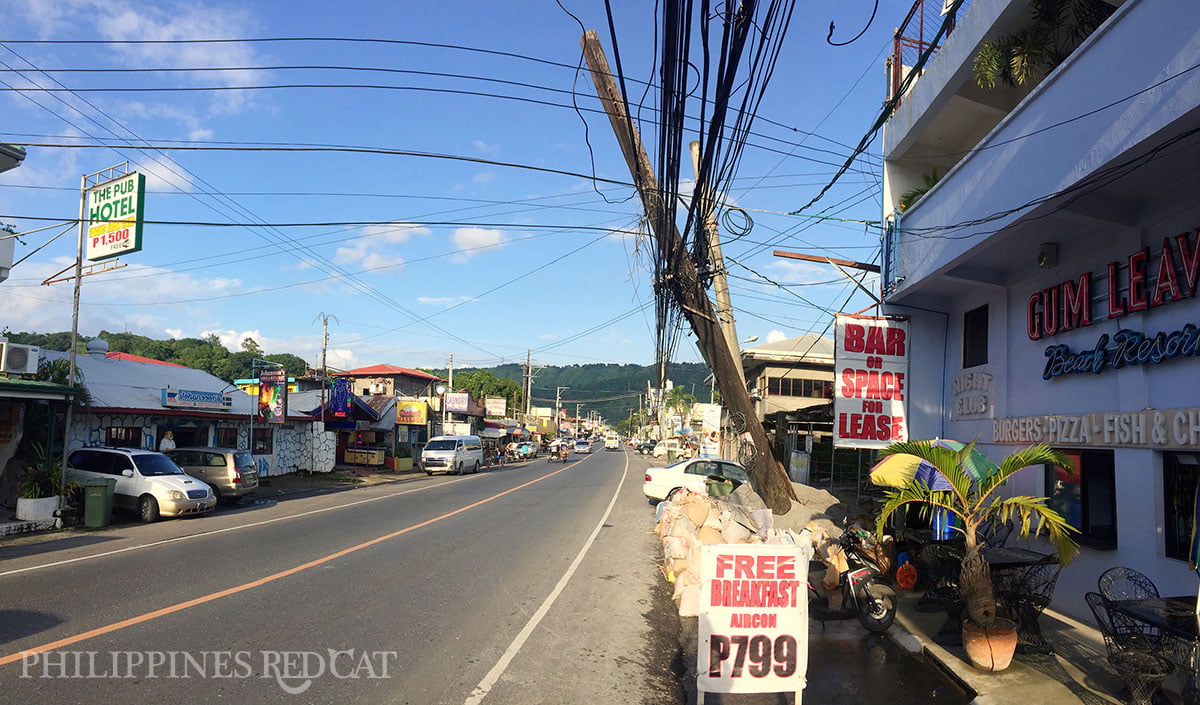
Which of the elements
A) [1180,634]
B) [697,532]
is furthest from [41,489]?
[1180,634]

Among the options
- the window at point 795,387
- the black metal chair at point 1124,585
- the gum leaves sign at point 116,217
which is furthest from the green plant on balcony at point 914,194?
the window at point 795,387

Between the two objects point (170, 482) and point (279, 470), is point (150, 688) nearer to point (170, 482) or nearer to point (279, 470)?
point (170, 482)

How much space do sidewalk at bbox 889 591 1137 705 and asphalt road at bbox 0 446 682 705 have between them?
2631 mm

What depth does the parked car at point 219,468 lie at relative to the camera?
20.4 metres

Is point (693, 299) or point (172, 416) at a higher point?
point (693, 299)

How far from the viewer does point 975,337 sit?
41.3 feet

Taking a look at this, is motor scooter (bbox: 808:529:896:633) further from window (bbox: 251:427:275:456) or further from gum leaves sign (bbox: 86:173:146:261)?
window (bbox: 251:427:275:456)

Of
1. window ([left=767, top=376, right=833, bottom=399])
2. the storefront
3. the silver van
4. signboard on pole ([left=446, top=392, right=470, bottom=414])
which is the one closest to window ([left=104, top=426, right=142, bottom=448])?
the storefront

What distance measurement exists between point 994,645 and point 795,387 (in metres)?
35.5

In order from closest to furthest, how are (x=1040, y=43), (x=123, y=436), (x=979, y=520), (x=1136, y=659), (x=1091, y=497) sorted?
(x=1136, y=659) → (x=979, y=520) → (x=1091, y=497) → (x=1040, y=43) → (x=123, y=436)

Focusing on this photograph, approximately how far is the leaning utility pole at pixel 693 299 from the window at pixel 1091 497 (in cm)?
590

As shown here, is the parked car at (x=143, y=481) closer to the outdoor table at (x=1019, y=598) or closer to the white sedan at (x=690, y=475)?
the white sedan at (x=690, y=475)

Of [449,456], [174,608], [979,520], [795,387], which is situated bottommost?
[449,456]

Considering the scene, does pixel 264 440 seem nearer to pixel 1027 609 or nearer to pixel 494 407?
pixel 1027 609
